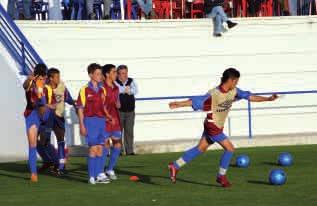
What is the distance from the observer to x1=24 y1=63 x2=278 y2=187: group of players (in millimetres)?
14789

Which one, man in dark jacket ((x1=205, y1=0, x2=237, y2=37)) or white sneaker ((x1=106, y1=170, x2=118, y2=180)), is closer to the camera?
white sneaker ((x1=106, y1=170, x2=118, y2=180))

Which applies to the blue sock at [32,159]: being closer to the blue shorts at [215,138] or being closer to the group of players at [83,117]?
the group of players at [83,117]

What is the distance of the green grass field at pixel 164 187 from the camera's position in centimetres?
1345

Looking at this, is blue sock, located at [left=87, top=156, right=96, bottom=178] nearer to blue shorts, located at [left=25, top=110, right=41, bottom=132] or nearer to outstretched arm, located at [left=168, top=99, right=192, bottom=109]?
blue shorts, located at [left=25, top=110, right=41, bottom=132]

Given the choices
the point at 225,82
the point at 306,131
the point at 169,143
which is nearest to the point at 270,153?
the point at 169,143

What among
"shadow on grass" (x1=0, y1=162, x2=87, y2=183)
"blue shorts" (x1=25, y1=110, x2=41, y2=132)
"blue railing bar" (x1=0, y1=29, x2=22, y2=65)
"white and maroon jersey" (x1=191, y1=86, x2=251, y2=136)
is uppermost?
"blue railing bar" (x1=0, y1=29, x2=22, y2=65)

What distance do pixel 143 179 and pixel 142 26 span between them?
8.71 m

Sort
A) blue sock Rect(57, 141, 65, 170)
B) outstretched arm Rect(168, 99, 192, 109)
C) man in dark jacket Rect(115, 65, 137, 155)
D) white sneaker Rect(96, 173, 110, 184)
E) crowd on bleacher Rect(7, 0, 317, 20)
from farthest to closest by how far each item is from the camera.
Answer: crowd on bleacher Rect(7, 0, 317, 20) → man in dark jacket Rect(115, 65, 137, 155) → blue sock Rect(57, 141, 65, 170) → white sneaker Rect(96, 173, 110, 184) → outstretched arm Rect(168, 99, 192, 109)

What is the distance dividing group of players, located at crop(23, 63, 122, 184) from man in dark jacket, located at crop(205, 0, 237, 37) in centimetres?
784

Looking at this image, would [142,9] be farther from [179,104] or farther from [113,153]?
[179,104]

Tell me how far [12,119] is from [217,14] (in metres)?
6.67

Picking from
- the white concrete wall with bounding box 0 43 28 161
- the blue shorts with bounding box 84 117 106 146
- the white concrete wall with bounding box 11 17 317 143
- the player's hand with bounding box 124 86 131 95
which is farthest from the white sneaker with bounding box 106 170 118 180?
the white concrete wall with bounding box 11 17 317 143

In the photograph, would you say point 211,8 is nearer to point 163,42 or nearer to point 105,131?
point 163,42

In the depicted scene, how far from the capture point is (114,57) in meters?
24.0
